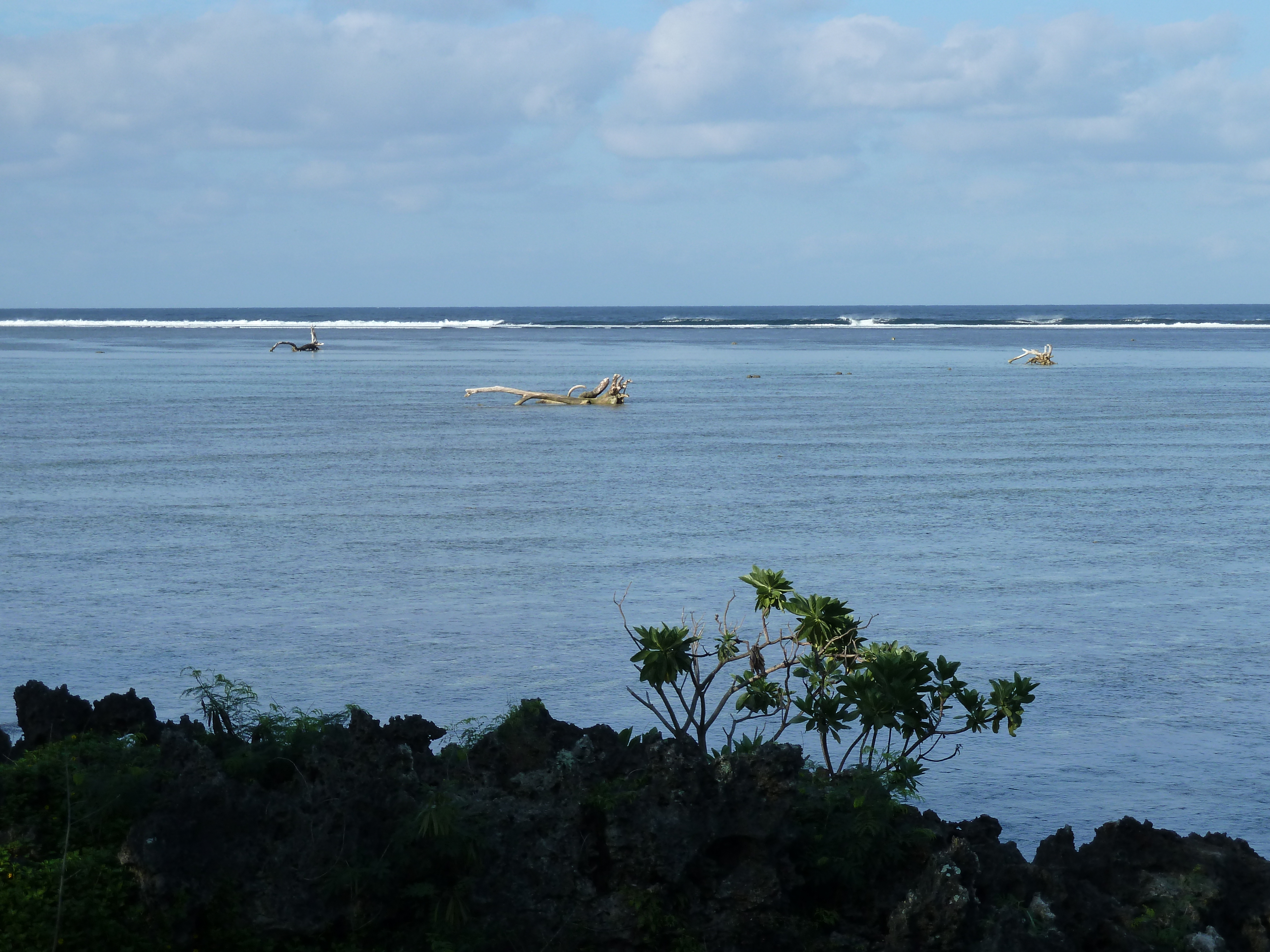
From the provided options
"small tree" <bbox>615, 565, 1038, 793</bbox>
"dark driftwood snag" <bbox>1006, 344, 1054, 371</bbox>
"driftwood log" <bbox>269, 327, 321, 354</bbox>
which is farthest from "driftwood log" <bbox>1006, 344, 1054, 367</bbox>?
"small tree" <bbox>615, 565, 1038, 793</bbox>

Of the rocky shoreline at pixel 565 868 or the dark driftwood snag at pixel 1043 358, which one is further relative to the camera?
the dark driftwood snag at pixel 1043 358

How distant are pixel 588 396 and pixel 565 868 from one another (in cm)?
3665

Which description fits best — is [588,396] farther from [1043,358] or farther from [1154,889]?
[1154,889]

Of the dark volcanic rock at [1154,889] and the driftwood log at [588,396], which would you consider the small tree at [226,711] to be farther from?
the driftwood log at [588,396]

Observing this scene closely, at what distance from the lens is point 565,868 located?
7.32 meters

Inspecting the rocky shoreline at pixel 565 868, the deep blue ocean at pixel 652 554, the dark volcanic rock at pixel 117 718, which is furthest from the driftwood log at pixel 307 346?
the rocky shoreline at pixel 565 868

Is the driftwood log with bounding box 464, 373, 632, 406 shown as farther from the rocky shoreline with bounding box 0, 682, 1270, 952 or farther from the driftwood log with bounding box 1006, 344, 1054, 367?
the rocky shoreline with bounding box 0, 682, 1270, 952

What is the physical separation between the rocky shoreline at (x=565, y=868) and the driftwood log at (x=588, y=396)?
3497 cm

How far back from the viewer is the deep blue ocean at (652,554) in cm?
1165

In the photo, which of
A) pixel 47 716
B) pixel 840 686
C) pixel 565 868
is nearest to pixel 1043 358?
pixel 840 686

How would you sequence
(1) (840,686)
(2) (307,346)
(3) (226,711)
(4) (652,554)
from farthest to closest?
1. (2) (307,346)
2. (4) (652,554)
3. (1) (840,686)
4. (3) (226,711)

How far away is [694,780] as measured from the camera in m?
7.28

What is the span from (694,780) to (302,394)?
4317 cm

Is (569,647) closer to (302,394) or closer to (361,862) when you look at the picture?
(361,862)
